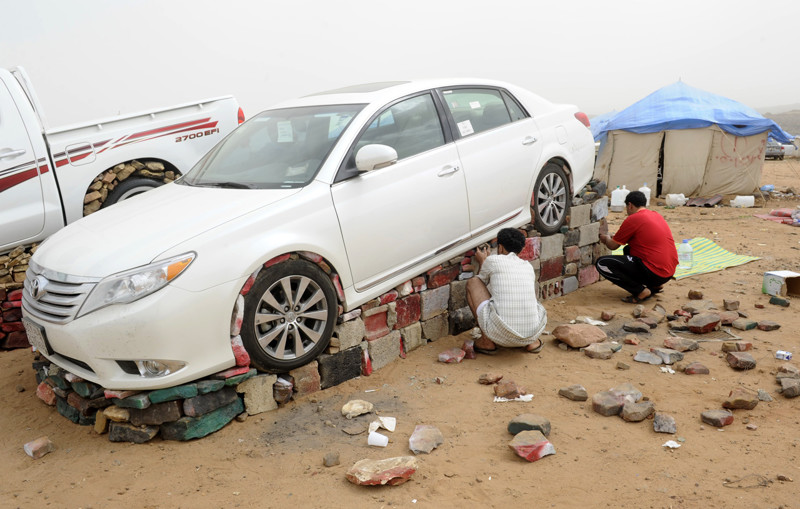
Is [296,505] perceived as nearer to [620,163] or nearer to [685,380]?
[685,380]

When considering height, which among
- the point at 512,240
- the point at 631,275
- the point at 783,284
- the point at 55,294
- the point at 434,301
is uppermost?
the point at 55,294

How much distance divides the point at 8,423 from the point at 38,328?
92 cm

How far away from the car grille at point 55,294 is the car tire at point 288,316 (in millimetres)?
919

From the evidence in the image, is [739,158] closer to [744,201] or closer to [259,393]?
[744,201]

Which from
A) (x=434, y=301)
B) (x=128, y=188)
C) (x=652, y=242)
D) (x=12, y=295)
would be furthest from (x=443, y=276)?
(x=12, y=295)

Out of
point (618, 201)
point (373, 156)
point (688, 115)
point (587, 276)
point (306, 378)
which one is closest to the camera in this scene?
point (373, 156)

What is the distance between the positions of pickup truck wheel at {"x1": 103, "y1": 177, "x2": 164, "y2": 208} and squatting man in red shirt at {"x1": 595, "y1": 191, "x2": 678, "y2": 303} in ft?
15.7

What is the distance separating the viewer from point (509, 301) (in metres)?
4.82

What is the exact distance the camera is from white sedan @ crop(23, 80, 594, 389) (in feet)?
11.6

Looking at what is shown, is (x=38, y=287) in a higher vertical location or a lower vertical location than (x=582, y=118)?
lower

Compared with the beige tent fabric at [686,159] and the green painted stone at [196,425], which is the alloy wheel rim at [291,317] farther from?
the beige tent fabric at [686,159]

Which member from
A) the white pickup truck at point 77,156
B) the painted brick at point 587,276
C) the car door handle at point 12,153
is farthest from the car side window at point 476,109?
the car door handle at point 12,153

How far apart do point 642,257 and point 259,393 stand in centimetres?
428

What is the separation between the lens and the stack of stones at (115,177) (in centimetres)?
595
